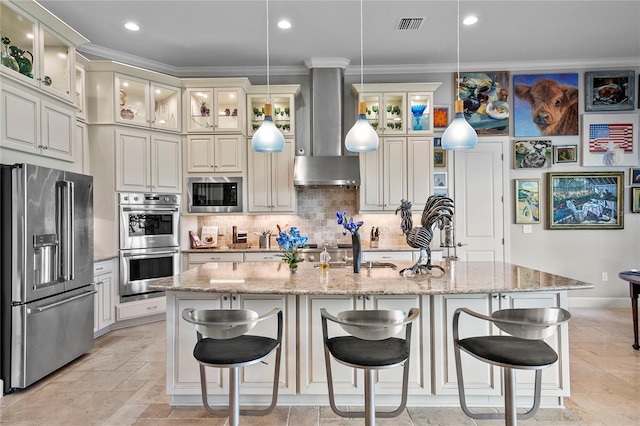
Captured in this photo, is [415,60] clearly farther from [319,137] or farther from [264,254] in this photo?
[264,254]

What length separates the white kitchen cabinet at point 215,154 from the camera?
4863 mm

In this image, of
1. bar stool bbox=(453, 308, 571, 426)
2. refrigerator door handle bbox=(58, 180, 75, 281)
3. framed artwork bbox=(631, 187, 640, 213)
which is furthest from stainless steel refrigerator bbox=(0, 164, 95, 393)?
framed artwork bbox=(631, 187, 640, 213)

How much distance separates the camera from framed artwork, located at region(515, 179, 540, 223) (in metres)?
5.17

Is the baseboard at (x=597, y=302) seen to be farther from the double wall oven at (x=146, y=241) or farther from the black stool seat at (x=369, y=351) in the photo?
the double wall oven at (x=146, y=241)

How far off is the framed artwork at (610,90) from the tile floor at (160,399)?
335cm

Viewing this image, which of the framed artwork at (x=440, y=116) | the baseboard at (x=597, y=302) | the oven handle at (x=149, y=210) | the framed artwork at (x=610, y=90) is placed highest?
the framed artwork at (x=610, y=90)

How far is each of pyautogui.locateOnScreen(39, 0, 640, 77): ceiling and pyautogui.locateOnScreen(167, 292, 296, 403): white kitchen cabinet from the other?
2946mm

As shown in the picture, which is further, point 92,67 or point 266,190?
point 266,190

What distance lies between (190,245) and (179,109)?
186 cm

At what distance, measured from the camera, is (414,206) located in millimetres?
4938

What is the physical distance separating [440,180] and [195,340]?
3.99m

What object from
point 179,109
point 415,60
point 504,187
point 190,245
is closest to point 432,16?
point 415,60

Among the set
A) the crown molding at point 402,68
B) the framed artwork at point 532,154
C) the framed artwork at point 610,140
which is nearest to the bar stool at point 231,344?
the crown molding at point 402,68

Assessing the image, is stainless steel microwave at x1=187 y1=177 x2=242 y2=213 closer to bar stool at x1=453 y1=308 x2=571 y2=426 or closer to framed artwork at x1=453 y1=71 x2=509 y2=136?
framed artwork at x1=453 y1=71 x2=509 y2=136
